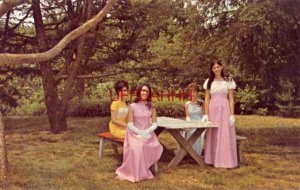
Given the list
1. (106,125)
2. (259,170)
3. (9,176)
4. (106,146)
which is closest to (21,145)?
(106,146)

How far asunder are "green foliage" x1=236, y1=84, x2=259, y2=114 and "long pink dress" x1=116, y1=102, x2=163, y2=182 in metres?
14.2

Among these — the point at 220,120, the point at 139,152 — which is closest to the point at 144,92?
the point at 139,152

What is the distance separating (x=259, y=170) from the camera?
25.2 ft

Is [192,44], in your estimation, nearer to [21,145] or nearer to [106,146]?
[106,146]

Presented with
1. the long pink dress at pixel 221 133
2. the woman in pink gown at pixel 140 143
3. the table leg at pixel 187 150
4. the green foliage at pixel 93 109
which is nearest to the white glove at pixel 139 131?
the woman in pink gown at pixel 140 143

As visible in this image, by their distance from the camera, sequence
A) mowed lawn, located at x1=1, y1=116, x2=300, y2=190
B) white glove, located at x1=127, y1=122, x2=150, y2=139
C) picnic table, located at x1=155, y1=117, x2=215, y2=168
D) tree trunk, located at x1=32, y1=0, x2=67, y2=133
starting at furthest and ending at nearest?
1. tree trunk, located at x1=32, y1=0, x2=67, y2=133
2. picnic table, located at x1=155, y1=117, x2=215, y2=168
3. white glove, located at x1=127, y1=122, x2=150, y2=139
4. mowed lawn, located at x1=1, y1=116, x2=300, y2=190

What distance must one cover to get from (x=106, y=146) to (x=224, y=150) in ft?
11.7

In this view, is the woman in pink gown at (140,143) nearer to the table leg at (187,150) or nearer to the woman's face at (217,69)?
the table leg at (187,150)

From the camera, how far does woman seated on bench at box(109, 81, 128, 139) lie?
8.19 m

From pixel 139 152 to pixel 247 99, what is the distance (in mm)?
15330

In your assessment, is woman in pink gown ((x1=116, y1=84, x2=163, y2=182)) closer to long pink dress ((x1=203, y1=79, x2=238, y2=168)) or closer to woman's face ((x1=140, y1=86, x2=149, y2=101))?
woman's face ((x1=140, y1=86, x2=149, y2=101))

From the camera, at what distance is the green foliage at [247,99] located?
21.0m

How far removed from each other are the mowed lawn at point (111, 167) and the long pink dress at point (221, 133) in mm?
207

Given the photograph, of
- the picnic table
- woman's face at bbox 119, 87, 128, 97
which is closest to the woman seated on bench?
woman's face at bbox 119, 87, 128, 97
